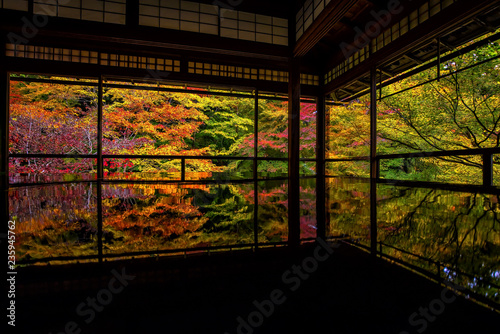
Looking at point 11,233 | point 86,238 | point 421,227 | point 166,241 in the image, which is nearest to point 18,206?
point 11,233

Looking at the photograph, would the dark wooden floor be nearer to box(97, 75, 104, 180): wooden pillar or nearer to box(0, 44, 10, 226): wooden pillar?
box(97, 75, 104, 180): wooden pillar

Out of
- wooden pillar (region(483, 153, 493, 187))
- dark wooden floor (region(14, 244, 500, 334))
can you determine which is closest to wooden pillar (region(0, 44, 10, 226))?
dark wooden floor (region(14, 244, 500, 334))

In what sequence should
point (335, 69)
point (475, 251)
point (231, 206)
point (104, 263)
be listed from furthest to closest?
point (335, 69)
point (231, 206)
point (475, 251)
point (104, 263)

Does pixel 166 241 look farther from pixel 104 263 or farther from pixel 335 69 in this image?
pixel 335 69

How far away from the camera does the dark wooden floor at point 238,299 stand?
2.39 ft

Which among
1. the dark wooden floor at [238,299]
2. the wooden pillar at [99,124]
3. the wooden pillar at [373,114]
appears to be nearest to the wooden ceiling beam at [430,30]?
the wooden pillar at [373,114]

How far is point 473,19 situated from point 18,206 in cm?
571

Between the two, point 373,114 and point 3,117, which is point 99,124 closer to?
point 3,117

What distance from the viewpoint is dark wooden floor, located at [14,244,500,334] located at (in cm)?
73

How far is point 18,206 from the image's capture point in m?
2.53

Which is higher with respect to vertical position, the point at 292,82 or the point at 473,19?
the point at 473,19

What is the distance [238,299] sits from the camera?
0.87m

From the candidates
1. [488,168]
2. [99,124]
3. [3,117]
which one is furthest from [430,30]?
[3,117]

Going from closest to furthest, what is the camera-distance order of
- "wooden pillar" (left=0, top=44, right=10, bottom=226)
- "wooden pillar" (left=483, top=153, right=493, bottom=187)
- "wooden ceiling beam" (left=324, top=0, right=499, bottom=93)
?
"wooden ceiling beam" (left=324, top=0, right=499, bottom=93) → "wooden pillar" (left=483, top=153, right=493, bottom=187) → "wooden pillar" (left=0, top=44, right=10, bottom=226)
